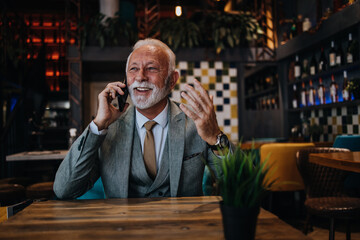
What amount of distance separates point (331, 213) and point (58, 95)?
7162 millimetres

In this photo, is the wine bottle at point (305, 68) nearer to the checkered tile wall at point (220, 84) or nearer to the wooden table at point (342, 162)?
the checkered tile wall at point (220, 84)

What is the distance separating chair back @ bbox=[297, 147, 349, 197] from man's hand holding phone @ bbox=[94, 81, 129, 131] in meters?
1.97

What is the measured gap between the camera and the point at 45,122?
432cm

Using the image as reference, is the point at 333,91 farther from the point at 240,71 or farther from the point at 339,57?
the point at 240,71

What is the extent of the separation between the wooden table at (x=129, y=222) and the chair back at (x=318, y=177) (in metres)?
1.98

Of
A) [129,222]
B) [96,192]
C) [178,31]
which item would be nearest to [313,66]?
[178,31]

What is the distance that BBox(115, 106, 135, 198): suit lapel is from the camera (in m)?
1.54

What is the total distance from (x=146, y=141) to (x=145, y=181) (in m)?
0.22

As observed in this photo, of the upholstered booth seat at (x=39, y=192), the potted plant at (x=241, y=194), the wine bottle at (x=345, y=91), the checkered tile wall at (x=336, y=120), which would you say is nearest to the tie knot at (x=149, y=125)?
the potted plant at (x=241, y=194)

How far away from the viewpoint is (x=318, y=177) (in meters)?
2.99

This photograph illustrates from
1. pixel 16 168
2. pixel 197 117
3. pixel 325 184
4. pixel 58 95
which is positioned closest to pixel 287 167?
pixel 325 184

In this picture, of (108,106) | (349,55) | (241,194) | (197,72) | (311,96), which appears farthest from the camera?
(197,72)

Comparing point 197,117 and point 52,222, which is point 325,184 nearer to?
point 197,117

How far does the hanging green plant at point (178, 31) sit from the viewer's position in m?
5.61
